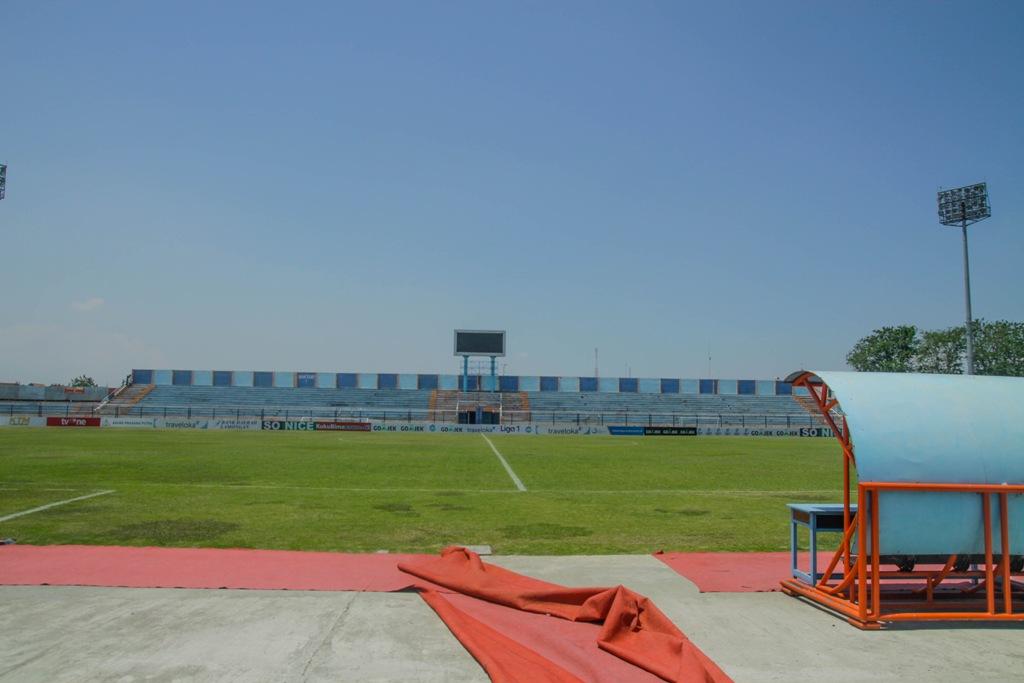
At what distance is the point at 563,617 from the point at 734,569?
Result: 2.83m

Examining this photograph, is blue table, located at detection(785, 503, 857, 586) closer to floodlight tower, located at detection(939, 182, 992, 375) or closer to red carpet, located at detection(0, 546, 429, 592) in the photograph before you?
red carpet, located at detection(0, 546, 429, 592)

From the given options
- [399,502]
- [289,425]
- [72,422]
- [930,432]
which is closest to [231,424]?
[289,425]

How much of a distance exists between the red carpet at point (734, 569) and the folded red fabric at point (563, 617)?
152 centimetres

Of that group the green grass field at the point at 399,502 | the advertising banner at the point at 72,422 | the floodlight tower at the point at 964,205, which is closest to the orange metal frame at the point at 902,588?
the green grass field at the point at 399,502

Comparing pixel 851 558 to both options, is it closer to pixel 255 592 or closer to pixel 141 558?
pixel 255 592

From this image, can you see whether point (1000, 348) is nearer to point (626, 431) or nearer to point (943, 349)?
point (943, 349)

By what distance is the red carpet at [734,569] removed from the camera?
716 centimetres

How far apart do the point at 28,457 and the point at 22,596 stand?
18.7 meters

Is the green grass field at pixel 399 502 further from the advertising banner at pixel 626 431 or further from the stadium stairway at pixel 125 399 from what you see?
the stadium stairway at pixel 125 399

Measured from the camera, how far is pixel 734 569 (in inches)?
311

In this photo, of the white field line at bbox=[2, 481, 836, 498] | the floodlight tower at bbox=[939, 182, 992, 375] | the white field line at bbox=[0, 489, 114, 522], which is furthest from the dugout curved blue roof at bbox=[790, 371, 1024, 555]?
the floodlight tower at bbox=[939, 182, 992, 375]

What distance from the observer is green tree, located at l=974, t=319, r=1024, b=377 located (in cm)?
8225

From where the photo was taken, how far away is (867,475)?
19.7ft

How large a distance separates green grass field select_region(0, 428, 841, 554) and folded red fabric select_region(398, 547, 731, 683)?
1.88 metres
